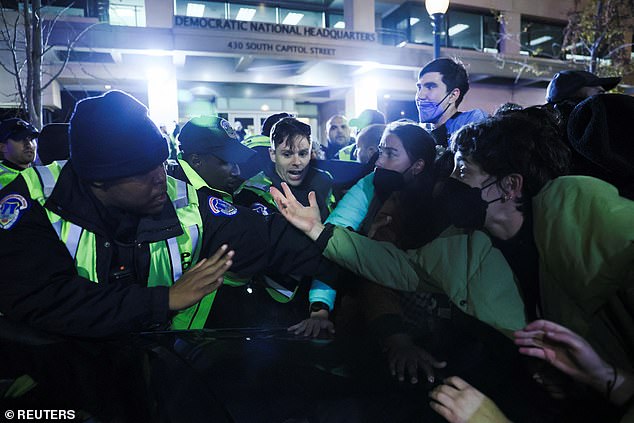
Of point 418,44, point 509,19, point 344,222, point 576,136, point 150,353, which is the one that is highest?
point 509,19

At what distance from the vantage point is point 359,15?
→ 51.9ft

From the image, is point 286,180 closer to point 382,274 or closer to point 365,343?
point 382,274

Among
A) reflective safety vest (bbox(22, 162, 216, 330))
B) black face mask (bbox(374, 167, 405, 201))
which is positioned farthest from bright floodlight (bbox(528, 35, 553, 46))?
reflective safety vest (bbox(22, 162, 216, 330))

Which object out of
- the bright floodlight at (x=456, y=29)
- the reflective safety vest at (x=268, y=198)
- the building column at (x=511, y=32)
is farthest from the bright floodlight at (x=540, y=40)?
the reflective safety vest at (x=268, y=198)

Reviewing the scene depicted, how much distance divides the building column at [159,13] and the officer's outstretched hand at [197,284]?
1361 centimetres

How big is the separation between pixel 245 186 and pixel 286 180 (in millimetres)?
355

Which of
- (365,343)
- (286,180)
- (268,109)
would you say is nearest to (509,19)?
(268,109)

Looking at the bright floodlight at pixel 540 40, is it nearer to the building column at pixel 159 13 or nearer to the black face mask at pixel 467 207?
the building column at pixel 159 13

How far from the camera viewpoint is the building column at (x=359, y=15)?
51.6ft

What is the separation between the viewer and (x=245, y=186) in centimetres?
317

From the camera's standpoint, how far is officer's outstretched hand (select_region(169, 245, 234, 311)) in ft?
5.64

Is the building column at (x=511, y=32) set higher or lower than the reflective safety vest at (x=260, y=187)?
higher

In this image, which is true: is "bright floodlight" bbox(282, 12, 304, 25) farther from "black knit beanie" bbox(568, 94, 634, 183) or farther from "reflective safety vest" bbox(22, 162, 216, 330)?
"black knit beanie" bbox(568, 94, 634, 183)

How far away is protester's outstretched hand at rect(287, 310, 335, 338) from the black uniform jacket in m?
0.51
